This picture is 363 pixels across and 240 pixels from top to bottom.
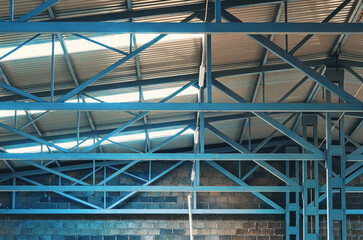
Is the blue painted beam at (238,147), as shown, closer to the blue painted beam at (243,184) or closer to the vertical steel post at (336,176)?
the vertical steel post at (336,176)

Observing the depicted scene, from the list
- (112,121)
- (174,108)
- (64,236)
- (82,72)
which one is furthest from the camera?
(64,236)

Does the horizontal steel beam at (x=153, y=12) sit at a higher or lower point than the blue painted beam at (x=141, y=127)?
higher

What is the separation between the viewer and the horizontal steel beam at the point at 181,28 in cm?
1011

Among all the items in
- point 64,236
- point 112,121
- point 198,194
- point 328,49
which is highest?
point 328,49

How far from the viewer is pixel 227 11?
14.8m

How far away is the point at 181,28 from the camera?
10156mm

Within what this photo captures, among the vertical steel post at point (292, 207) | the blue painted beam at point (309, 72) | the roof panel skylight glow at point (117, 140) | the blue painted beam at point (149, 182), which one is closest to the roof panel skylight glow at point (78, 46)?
the blue painted beam at point (309, 72)

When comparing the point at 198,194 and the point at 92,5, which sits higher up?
the point at 92,5

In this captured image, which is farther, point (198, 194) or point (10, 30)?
point (198, 194)

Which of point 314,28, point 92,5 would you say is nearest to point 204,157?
point 92,5

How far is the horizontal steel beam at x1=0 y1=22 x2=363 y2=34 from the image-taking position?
33.2ft

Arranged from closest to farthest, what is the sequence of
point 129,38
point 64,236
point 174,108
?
point 174,108 < point 129,38 < point 64,236

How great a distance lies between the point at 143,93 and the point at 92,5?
6.04m

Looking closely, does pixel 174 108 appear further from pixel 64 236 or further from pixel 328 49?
pixel 64 236
